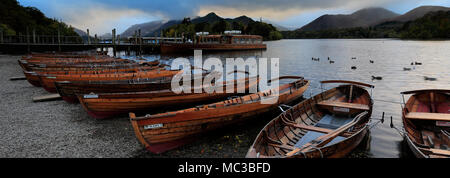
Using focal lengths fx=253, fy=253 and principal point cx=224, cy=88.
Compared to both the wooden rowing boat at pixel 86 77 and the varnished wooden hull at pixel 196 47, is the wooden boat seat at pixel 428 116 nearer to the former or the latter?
the wooden rowing boat at pixel 86 77

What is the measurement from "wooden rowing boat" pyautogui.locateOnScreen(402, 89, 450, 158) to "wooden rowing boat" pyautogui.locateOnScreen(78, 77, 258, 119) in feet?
28.9

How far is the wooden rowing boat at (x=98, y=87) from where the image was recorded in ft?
39.9

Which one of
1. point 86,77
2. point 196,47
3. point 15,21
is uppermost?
point 15,21

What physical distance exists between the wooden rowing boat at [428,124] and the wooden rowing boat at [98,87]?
1190cm

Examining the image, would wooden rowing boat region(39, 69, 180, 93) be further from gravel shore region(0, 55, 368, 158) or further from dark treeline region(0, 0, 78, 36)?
dark treeline region(0, 0, 78, 36)

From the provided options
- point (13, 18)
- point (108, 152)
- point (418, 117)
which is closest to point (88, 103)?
point (108, 152)

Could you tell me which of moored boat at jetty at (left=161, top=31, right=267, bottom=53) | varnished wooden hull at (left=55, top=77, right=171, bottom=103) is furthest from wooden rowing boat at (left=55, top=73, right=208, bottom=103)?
moored boat at jetty at (left=161, top=31, right=267, bottom=53)

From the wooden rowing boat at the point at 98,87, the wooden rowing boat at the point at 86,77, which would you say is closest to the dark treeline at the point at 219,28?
the wooden rowing boat at the point at 86,77

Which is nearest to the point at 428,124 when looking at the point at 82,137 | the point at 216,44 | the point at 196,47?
the point at 82,137

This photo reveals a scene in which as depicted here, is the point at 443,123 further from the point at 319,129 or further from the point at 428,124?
the point at 319,129

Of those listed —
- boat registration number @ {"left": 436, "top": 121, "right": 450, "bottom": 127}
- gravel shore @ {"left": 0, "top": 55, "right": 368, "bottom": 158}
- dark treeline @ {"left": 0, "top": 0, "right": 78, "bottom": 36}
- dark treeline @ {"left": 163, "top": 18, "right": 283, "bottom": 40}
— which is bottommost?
gravel shore @ {"left": 0, "top": 55, "right": 368, "bottom": 158}

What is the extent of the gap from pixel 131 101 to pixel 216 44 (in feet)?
165

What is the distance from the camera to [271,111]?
37.6 feet

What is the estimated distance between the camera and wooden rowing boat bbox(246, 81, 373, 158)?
651 centimetres
